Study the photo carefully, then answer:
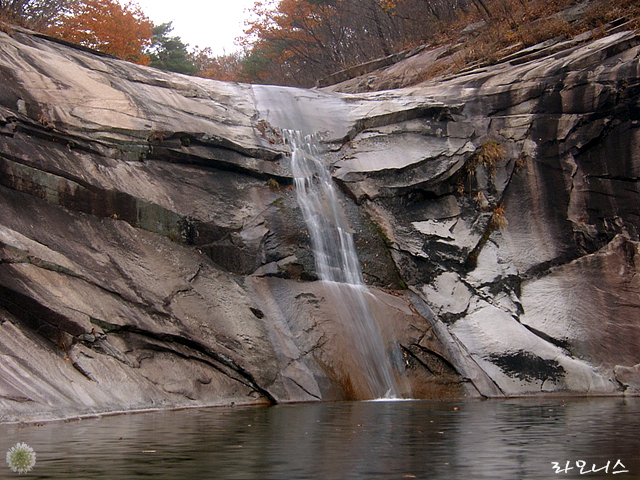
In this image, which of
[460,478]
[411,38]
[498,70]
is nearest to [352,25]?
[411,38]

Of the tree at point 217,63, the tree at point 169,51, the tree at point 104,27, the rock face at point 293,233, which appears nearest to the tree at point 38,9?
the tree at point 104,27

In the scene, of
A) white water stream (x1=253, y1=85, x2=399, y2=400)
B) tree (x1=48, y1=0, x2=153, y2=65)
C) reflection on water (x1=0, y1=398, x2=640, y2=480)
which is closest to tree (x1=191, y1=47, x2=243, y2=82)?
tree (x1=48, y1=0, x2=153, y2=65)

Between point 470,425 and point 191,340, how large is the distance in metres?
5.87

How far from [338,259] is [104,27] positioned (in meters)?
20.2

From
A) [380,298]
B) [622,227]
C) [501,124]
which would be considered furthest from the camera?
[501,124]

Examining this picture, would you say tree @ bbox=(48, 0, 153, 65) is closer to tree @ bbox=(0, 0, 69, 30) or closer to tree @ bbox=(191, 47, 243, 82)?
tree @ bbox=(0, 0, 69, 30)

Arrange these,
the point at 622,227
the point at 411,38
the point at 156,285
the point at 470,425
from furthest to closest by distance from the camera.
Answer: the point at 411,38 < the point at 622,227 < the point at 156,285 < the point at 470,425

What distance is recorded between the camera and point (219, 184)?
16.2 metres

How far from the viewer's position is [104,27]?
30.3m

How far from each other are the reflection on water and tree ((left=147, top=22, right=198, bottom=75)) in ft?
113

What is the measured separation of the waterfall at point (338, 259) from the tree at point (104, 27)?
15.2m

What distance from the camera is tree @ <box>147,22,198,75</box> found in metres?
41.6

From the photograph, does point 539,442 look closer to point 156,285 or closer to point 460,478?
point 460,478

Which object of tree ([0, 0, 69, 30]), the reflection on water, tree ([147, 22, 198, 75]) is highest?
tree ([147, 22, 198, 75])
